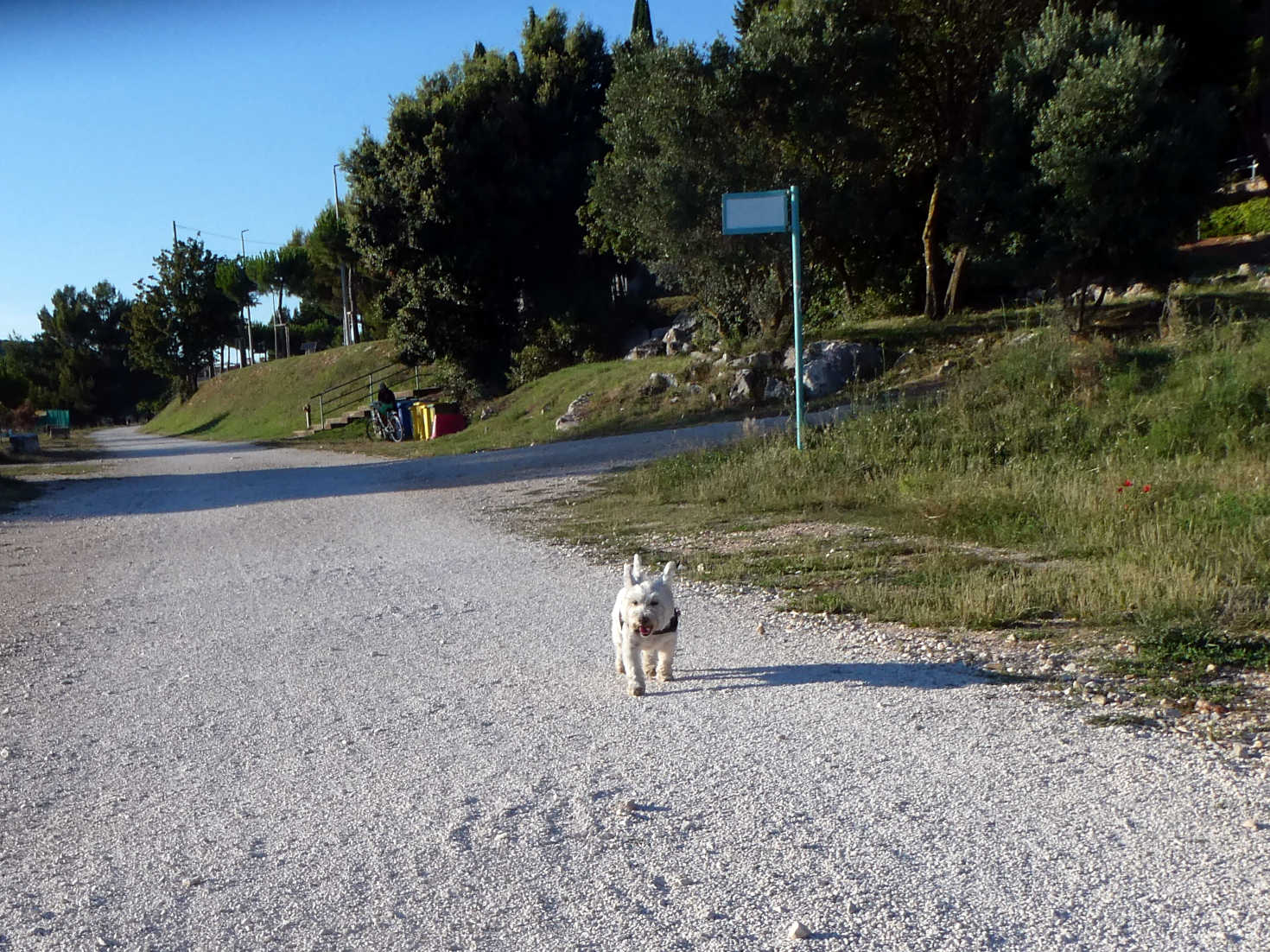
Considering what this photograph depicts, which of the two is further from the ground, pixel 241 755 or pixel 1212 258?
pixel 1212 258

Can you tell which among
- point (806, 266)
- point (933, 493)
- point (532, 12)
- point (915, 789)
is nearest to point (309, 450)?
point (806, 266)

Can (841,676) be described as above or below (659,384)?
below

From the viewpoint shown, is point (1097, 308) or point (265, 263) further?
point (265, 263)

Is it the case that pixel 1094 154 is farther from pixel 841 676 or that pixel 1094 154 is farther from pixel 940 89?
pixel 841 676

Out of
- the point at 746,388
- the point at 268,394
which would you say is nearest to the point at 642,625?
the point at 746,388

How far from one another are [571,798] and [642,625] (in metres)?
1.14

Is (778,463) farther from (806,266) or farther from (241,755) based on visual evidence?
(806,266)

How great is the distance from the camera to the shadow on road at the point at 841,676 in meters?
5.02

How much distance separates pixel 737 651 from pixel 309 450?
77.3 ft

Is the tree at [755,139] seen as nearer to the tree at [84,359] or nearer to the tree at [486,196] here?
the tree at [486,196]

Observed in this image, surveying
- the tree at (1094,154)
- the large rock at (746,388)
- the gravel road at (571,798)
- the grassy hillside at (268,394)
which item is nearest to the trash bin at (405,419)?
the grassy hillside at (268,394)

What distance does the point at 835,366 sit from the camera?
20734mm

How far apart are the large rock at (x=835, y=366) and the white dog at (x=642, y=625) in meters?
15.5

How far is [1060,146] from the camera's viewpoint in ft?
58.9
